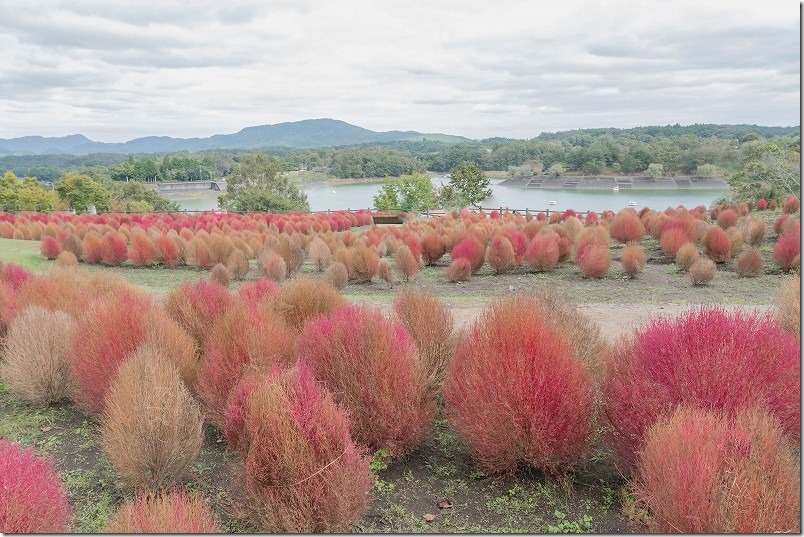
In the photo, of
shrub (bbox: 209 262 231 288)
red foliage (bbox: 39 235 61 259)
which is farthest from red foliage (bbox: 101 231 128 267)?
shrub (bbox: 209 262 231 288)

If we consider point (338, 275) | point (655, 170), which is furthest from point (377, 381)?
point (655, 170)

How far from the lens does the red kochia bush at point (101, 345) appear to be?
519 centimetres

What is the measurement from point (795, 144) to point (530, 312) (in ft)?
94.5

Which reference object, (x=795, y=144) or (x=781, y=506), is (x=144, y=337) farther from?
(x=795, y=144)

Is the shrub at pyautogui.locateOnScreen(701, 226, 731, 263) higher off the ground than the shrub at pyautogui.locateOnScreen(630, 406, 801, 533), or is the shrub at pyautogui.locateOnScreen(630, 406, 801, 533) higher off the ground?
the shrub at pyautogui.locateOnScreen(630, 406, 801, 533)

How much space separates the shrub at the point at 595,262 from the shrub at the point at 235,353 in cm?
1005

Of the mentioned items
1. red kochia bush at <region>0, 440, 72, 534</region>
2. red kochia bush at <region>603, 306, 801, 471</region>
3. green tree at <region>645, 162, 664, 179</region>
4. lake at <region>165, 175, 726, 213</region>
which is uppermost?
green tree at <region>645, 162, 664, 179</region>

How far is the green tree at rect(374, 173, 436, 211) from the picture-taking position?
47.6 meters

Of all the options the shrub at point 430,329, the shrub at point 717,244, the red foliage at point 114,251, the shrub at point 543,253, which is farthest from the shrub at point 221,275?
the shrub at point 717,244

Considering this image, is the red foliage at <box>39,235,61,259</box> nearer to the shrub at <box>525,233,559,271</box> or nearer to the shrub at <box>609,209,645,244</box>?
the shrub at <box>525,233,559,271</box>

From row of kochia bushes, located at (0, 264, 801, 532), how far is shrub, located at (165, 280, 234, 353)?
37cm

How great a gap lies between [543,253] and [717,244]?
4.58m

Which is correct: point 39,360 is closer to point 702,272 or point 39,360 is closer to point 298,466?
point 298,466

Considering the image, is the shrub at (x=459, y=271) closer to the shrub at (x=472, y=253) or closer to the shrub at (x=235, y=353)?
the shrub at (x=472, y=253)
